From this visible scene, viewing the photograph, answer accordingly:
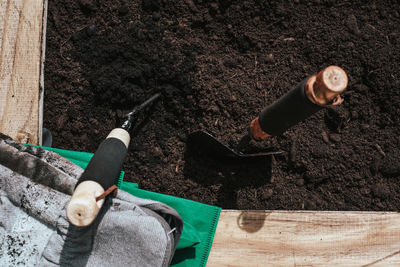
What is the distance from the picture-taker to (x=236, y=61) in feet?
3.96

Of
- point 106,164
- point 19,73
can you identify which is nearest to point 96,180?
point 106,164

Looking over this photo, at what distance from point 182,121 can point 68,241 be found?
0.55 meters

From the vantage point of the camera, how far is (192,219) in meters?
1.08

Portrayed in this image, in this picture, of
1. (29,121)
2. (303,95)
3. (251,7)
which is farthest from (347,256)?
(29,121)

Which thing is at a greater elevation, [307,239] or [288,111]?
[288,111]

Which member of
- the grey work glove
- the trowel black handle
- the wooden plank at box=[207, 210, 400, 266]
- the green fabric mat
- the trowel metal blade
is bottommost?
the wooden plank at box=[207, 210, 400, 266]

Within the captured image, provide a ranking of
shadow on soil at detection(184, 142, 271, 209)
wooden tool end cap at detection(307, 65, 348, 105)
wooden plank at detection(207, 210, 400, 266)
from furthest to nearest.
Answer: shadow on soil at detection(184, 142, 271, 209) < wooden plank at detection(207, 210, 400, 266) < wooden tool end cap at detection(307, 65, 348, 105)

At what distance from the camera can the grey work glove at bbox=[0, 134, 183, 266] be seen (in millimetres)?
873

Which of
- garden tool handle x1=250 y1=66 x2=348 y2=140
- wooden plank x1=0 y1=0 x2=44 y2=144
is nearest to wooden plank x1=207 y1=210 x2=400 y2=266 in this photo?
garden tool handle x1=250 y1=66 x2=348 y2=140

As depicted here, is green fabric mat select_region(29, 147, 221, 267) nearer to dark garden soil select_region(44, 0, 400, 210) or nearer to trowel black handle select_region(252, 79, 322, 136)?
dark garden soil select_region(44, 0, 400, 210)

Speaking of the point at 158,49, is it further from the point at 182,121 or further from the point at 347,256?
the point at 347,256

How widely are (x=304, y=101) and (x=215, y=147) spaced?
1.47ft

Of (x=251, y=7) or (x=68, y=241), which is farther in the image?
(x=251, y=7)

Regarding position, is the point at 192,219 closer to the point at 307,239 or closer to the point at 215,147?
the point at 215,147
